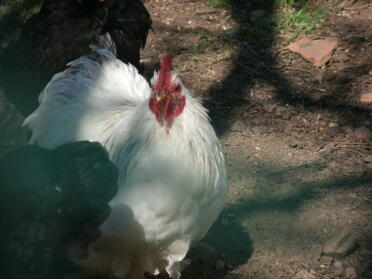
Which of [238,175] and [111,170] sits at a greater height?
[111,170]

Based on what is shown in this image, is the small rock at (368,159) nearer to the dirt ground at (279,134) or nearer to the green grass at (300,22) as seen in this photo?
the dirt ground at (279,134)

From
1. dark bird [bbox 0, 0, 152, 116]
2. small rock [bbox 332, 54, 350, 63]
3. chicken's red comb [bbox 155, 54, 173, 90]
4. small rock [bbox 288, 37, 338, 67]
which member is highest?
chicken's red comb [bbox 155, 54, 173, 90]

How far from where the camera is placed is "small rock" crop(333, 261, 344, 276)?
3742mm

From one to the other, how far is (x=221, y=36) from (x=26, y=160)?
3759 millimetres

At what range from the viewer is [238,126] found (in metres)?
5.00

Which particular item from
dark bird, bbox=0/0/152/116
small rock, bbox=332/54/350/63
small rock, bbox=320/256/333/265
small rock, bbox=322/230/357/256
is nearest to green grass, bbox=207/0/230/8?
small rock, bbox=332/54/350/63

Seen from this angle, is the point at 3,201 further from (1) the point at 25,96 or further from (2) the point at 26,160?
(1) the point at 25,96

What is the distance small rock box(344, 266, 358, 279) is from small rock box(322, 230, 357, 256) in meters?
0.11

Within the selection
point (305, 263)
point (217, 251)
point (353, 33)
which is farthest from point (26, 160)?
point (353, 33)

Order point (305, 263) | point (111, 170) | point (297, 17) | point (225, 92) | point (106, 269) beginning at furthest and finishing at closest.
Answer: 1. point (297, 17)
2. point (225, 92)
3. point (305, 263)
4. point (106, 269)
5. point (111, 170)

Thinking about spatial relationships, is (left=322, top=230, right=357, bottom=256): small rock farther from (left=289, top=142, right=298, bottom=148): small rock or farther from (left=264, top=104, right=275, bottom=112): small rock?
(left=264, top=104, right=275, bottom=112): small rock

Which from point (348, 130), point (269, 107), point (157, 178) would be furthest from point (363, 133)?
point (157, 178)

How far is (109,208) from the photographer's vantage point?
291 cm

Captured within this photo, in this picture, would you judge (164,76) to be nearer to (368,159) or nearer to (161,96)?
(161,96)
